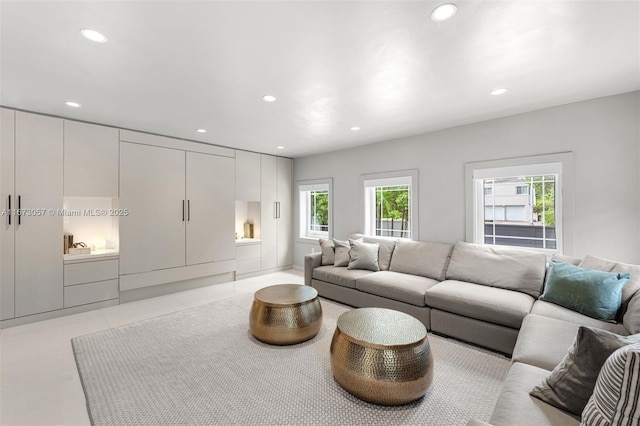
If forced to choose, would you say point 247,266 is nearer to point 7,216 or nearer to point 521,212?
point 7,216

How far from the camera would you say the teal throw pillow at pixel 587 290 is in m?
2.20

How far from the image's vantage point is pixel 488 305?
8.55 feet

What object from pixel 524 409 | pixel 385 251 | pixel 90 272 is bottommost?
pixel 524 409

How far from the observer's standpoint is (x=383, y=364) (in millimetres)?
1863

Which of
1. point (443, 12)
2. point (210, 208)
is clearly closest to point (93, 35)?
point (443, 12)

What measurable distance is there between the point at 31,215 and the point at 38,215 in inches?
2.3

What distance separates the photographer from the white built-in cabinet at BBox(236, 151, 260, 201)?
5.29 m

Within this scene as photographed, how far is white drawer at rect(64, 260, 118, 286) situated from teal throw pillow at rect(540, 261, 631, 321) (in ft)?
17.0

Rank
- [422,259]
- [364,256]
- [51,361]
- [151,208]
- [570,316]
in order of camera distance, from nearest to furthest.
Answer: [570,316], [51,361], [422,259], [364,256], [151,208]

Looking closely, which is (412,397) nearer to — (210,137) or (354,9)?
(354,9)

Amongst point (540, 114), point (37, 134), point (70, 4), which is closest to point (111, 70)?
point (70, 4)

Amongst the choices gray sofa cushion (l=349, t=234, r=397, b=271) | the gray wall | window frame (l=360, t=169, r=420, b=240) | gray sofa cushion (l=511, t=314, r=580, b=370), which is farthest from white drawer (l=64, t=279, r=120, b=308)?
gray sofa cushion (l=511, t=314, r=580, b=370)

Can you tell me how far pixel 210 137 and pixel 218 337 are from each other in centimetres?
305

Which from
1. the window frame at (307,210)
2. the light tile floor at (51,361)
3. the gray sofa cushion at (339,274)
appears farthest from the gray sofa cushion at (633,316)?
the window frame at (307,210)
